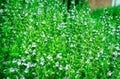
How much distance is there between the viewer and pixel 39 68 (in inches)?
210

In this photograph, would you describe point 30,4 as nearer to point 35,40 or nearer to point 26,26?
point 26,26

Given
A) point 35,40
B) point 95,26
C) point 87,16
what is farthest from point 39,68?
point 87,16

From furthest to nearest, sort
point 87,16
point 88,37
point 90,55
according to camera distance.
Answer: point 87,16
point 88,37
point 90,55

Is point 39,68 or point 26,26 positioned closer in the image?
point 39,68

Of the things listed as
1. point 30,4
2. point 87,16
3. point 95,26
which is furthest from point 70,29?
point 30,4

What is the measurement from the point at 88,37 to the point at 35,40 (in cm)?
135

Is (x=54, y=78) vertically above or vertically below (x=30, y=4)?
below

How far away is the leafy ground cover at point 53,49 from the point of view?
5.50m

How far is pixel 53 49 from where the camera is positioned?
19.4 ft

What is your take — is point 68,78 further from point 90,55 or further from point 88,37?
point 88,37

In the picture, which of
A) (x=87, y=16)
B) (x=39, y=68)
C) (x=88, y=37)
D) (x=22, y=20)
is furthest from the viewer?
(x=87, y=16)

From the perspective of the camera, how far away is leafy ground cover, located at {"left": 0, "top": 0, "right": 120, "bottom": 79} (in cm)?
550

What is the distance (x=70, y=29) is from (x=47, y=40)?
1.44 metres

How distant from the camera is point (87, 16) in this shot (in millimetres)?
9227
